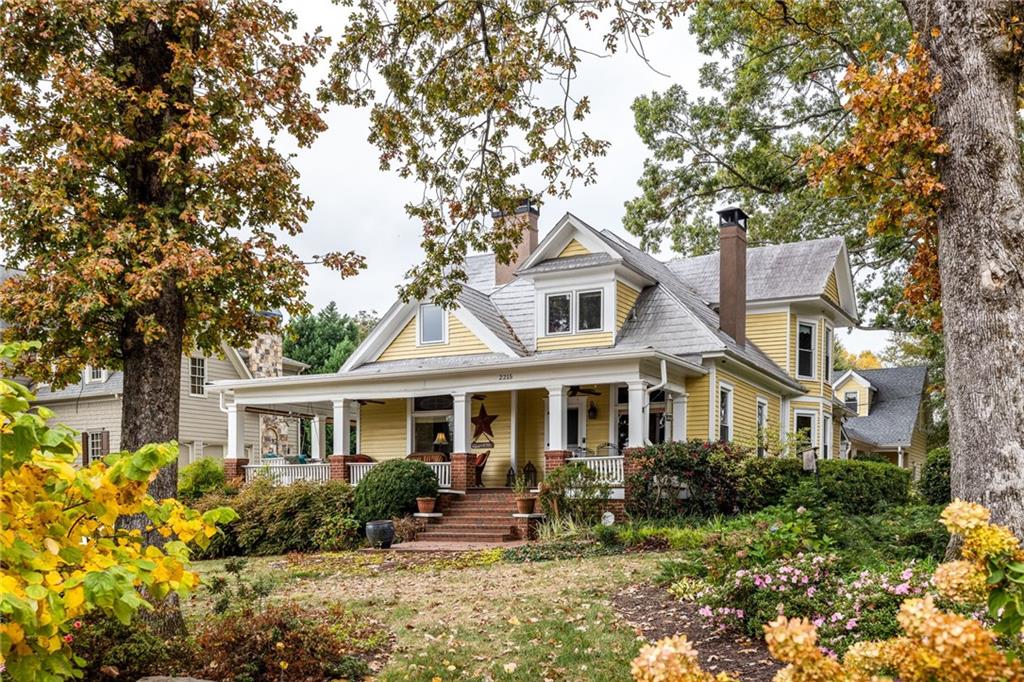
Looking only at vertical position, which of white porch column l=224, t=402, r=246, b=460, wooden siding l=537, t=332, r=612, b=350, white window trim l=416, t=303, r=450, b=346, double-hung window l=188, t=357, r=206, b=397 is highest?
white window trim l=416, t=303, r=450, b=346

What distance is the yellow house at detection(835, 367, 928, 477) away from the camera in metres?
35.8

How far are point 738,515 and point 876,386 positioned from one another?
24.9 meters

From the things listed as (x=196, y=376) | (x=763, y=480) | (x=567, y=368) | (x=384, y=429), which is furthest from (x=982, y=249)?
(x=196, y=376)

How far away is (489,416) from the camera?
21766 millimetres

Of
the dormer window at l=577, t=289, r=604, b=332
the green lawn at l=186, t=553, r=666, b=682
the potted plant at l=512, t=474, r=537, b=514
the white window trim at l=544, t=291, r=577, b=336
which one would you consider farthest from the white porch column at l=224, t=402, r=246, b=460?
the dormer window at l=577, t=289, r=604, b=332

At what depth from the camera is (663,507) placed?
16609mm

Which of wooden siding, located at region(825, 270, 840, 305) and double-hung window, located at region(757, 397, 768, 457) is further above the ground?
wooden siding, located at region(825, 270, 840, 305)

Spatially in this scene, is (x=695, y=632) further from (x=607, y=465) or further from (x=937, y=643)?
(x=607, y=465)

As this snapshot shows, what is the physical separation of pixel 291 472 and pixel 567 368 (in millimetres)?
7722

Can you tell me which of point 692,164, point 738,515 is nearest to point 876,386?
point 692,164

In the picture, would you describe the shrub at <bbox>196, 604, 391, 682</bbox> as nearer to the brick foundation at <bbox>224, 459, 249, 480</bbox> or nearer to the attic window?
the attic window

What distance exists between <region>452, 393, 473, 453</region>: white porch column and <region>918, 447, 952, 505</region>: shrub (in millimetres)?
9393

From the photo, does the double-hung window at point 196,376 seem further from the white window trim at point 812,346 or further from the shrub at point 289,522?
the white window trim at point 812,346

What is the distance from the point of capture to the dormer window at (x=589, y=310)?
67.0 ft
